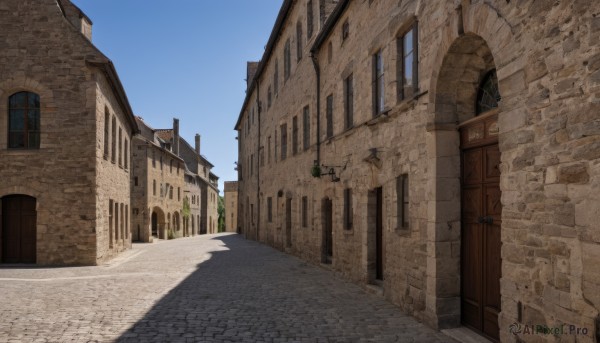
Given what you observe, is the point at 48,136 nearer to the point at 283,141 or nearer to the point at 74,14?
the point at 74,14

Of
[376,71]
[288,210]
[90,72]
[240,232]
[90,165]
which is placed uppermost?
[90,72]

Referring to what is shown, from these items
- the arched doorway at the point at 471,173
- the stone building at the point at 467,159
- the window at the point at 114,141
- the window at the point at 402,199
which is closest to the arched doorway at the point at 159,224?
the window at the point at 114,141

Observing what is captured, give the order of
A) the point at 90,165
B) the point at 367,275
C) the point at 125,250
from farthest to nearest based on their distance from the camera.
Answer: the point at 125,250 → the point at 90,165 → the point at 367,275

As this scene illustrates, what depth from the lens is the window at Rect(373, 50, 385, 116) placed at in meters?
9.70

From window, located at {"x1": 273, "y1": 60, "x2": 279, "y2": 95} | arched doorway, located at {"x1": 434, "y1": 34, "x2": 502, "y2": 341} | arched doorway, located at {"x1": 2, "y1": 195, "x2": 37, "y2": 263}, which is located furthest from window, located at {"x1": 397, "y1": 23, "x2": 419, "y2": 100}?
window, located at {"x1": 273, "y1": 60, "x2": 279, "y2": 95}

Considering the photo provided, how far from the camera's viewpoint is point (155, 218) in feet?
124

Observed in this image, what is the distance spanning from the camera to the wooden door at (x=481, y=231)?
602 centimetres

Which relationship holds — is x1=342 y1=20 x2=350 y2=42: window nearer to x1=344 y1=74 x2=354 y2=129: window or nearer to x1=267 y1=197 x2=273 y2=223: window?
x1=344 y1=74 x2=354 y2=129: window

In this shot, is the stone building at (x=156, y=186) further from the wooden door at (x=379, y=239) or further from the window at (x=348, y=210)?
the wooden door at (x=379, y=239)

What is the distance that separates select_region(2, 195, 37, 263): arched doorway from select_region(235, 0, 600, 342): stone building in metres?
9.13

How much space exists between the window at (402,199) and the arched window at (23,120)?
1215 cm

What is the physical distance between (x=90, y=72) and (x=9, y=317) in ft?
30.9

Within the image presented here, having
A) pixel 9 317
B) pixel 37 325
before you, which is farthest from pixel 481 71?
pixel 9 317

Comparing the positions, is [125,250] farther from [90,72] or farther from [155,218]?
[155,218]
